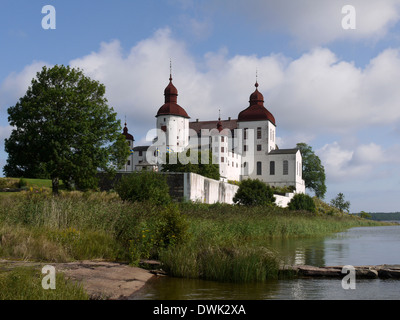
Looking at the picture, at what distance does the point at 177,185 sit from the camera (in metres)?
32.7

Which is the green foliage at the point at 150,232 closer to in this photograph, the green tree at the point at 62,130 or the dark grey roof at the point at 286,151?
the green tree at the point at 62,130

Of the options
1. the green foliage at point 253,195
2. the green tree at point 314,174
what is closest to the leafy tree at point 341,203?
the green tree at point 314,174

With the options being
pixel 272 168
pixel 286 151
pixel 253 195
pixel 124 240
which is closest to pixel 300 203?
pixel 253 195

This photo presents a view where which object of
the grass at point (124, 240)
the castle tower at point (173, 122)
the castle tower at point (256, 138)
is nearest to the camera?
the grass at point (124, 240)

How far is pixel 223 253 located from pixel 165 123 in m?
79.8

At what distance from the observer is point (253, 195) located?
1654 inches

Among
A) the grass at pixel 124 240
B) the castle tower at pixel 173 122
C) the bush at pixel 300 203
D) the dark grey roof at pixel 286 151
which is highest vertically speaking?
the castle tower at pixel 173 122

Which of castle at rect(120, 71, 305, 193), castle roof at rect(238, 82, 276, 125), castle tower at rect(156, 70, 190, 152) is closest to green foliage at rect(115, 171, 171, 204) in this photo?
castle at rect(120, 71, 305, 193)

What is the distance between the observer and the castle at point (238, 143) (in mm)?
84125

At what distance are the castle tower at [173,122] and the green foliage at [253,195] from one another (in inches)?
1819

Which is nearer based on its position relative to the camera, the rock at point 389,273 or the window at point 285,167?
the rock at point 389,273

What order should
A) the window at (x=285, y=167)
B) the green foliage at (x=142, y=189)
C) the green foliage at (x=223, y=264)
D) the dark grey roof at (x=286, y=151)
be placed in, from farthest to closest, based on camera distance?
1. the dark grey roof at (x=286, y=151)
2. the window at (x=285, y=167)
3. the green foliage at (x=142, y=189)
4. the green foliage at (x=223, y=264)

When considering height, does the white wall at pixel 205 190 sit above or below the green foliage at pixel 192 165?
below

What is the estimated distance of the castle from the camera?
276 feet
